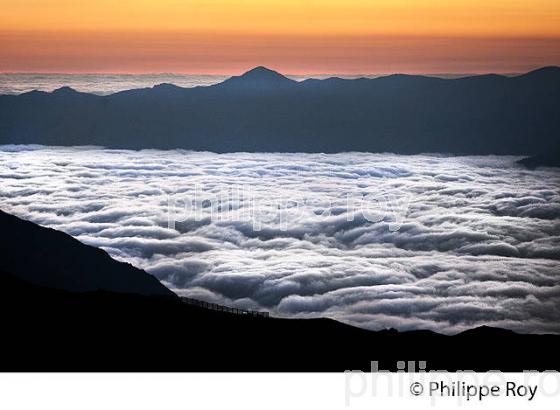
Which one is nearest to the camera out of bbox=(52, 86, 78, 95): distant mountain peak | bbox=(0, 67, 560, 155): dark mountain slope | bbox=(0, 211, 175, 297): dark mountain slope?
bbox=(0, 211, 175, 297): dark mountain slope

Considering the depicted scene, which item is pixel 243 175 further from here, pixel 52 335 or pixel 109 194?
pixel 52 335

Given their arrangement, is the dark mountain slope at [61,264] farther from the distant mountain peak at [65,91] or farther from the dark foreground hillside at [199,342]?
the distant mountain peak at [65,91]

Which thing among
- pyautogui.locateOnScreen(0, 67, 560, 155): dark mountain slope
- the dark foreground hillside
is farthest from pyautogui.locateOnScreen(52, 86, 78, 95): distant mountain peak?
the dark foreground hillside

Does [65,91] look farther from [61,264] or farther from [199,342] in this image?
[199,342]

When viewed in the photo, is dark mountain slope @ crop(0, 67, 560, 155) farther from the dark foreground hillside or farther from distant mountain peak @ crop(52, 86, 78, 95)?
the dark foreground hillside

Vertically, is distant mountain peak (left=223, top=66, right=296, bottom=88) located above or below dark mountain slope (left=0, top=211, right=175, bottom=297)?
above

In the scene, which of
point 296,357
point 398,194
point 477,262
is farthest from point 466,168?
point 296,357
